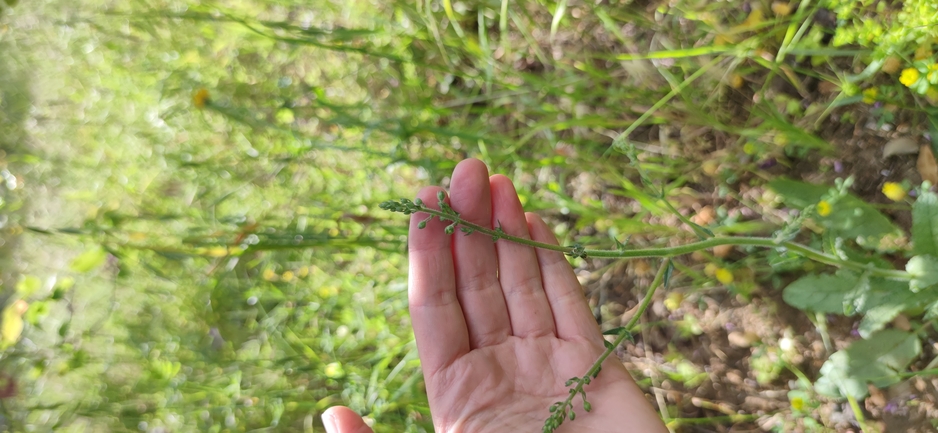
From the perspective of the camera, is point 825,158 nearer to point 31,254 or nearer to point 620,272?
point 620,272

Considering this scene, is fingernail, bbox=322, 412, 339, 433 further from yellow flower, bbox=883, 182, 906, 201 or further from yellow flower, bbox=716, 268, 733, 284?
yellow flower, bbox=883, 182, 906, 201

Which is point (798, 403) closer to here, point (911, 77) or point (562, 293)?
point (562, 293)

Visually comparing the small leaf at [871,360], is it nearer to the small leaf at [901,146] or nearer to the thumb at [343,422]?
the small leaf at [901,146]

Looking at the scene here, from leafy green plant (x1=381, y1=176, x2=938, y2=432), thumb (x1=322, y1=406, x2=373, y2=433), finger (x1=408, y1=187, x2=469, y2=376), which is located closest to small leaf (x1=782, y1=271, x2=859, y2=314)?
leafy green plant (x1=381, y1=176, x2=938, y2=432)

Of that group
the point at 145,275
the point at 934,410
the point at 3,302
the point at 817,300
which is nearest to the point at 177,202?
the point at 145,275

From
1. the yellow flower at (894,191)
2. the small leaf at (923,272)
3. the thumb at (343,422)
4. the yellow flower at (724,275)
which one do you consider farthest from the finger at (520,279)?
the yellow flower at (894,191)

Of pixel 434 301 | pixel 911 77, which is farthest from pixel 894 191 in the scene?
pixel 434 301
